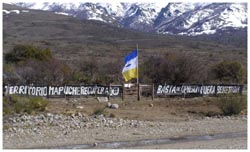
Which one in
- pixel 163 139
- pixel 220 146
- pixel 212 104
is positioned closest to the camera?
pixel 220 146

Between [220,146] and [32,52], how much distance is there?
29763mm

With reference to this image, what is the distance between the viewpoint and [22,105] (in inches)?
832

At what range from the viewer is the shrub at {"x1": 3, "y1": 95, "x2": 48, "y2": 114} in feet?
67.2

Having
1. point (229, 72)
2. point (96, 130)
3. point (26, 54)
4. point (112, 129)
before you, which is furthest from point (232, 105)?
point (26, 54)

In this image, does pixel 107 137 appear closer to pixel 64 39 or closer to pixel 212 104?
pixel 212 104

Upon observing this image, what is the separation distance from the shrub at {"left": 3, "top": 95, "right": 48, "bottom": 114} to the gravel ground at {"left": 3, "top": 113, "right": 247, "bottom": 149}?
1.01m

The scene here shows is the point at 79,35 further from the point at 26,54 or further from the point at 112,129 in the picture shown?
the point at 112,129

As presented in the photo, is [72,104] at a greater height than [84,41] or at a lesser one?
lesser

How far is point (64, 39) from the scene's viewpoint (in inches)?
4417

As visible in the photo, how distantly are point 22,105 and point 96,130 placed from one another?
5.14 metres

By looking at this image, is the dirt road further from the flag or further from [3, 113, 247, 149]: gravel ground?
the flag

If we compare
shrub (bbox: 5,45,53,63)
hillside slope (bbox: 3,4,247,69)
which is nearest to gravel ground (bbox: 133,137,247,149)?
shrub (bbox: 5,45,53,63)

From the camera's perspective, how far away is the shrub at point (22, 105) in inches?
806

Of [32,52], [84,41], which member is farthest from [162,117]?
[84,41]
